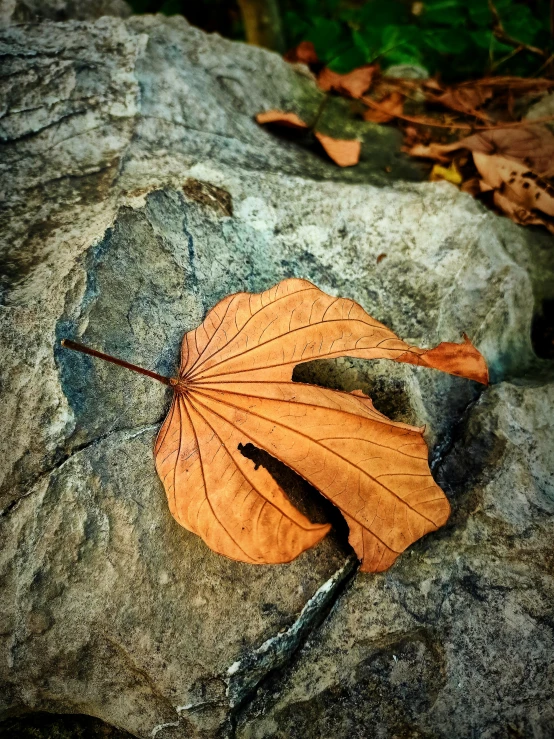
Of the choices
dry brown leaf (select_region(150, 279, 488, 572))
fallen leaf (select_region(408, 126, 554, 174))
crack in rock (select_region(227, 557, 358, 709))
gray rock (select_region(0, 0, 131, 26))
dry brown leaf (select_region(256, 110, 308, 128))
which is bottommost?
crack in rock (select_region(227, 557, 358, 709))

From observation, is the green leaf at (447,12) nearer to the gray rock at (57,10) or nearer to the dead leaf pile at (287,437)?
the gray rock at (57,10)

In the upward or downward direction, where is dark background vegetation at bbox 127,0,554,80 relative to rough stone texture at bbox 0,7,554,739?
upward

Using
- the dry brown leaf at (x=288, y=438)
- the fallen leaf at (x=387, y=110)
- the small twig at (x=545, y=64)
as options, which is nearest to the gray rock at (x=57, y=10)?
the fallen leaf at (x=387, y=110)

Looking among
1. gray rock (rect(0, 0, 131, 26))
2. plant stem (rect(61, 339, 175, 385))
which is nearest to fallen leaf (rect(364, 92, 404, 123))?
gray rock (rect(0, 0, 131, 26))

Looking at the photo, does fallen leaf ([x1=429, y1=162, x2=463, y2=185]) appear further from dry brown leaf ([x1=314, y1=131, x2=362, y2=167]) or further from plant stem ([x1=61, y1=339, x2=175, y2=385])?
plant stem ([x1=61, y1=339, x2=175, y2=385])

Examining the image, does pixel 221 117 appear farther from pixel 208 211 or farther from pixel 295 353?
pixel 295 353

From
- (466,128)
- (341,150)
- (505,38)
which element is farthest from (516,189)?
(505,38)

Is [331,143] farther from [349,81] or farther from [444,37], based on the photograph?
[444,37]
